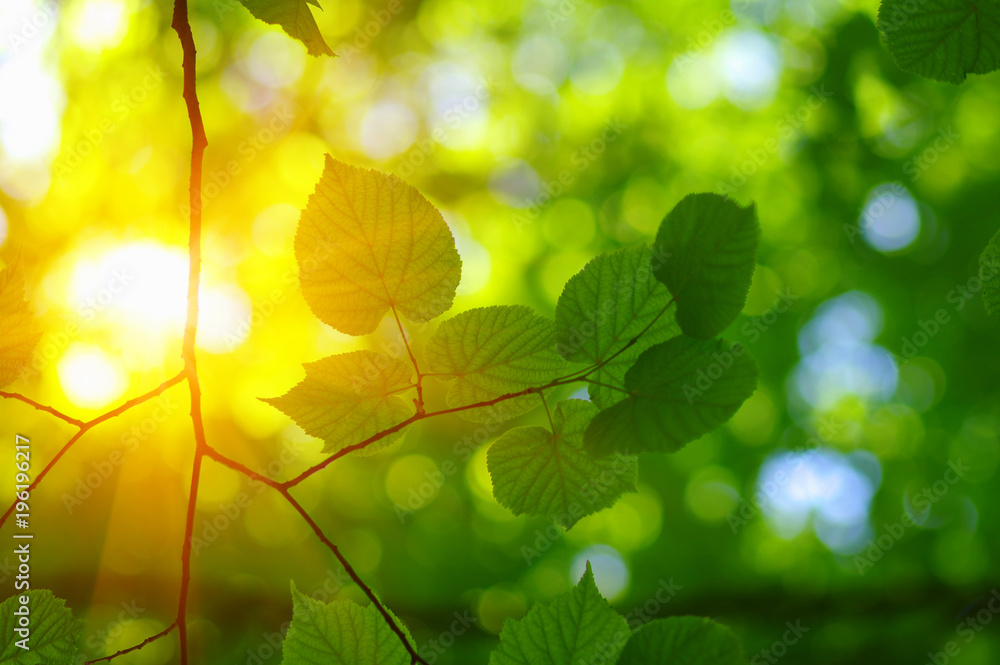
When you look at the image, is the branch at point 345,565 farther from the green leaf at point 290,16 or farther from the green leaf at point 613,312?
the green leaf at point 290,16

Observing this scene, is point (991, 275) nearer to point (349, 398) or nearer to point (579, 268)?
point (349, 398)

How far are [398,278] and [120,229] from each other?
20.8 ft

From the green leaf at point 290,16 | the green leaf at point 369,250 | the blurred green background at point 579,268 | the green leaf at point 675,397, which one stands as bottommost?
the blurred green background at point 579,268

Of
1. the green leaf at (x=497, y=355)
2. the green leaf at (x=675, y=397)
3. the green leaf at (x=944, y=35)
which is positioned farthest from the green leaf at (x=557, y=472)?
the green leaf at (x=944, y=35)

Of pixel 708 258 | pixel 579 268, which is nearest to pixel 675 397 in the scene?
pixel 708 258

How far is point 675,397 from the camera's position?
54 cm

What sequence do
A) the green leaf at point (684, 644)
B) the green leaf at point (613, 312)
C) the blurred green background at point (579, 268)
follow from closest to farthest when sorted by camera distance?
the green leaf at point (684, 644), the green leaf at point (613, 312), the blurred green background at point (579, 268)

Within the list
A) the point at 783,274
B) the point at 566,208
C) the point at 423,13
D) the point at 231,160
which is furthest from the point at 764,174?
the point at 231,160

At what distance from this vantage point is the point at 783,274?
268 inches

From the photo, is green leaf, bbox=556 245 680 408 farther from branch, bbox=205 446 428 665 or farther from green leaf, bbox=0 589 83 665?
green leaf, bbox=0 589 83 665

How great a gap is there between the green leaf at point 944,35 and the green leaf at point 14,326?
3.26ft

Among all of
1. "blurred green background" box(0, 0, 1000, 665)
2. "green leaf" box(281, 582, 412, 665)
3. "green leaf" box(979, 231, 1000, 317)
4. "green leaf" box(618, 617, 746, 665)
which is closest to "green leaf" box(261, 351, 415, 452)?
"green leaf" box(281, 582, 412, 665)

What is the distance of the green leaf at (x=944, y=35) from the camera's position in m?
0.61

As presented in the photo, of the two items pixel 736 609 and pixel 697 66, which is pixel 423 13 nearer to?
pixel 697 66
